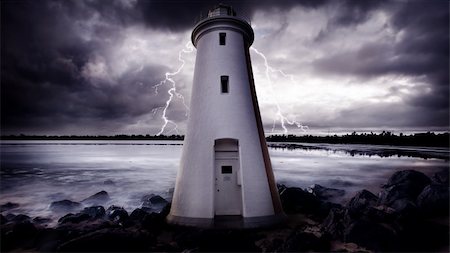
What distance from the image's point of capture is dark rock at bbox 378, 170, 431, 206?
13.4m

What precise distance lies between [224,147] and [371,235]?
577 cm

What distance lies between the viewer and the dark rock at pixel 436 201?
38.1 feet

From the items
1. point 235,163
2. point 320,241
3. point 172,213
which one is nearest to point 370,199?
point 320,241

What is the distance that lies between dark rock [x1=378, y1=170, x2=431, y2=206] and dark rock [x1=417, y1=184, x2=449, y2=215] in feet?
4.08

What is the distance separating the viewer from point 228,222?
9172mm

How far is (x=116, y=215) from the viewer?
52.7 ft

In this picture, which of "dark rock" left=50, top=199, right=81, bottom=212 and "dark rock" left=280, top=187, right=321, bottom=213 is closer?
"dark rock" left=280, top=187, right=321, bottom=213

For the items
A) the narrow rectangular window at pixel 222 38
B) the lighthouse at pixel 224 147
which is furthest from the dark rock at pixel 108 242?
the narrow rectangular window at pixel 222 38

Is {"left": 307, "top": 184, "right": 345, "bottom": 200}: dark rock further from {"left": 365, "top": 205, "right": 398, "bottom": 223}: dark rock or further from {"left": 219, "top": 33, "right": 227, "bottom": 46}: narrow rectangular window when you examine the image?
{"left": 219, "top": 33, "right": 227, "bottom": 46}: narrow rectangular window

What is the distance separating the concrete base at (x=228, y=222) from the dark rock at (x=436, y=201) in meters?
7.25

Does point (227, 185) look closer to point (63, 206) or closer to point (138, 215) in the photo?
point (138, 215)

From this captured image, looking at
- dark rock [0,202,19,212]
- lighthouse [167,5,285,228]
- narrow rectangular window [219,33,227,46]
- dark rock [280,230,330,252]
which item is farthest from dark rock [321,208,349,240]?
dark rock [0,202,19,212]

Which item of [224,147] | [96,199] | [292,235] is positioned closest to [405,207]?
[292,235]

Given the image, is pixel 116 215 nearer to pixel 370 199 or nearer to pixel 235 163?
pixel 235 163
